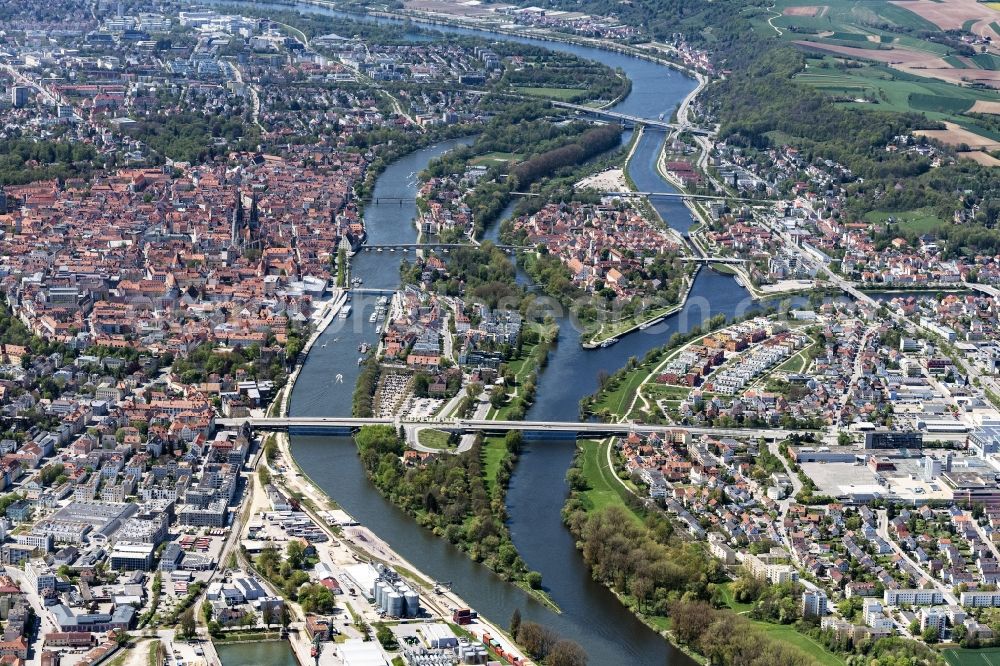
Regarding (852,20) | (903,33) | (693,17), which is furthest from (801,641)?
(693,17)

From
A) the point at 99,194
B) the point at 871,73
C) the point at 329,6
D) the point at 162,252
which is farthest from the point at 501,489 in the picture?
the point at 329,6

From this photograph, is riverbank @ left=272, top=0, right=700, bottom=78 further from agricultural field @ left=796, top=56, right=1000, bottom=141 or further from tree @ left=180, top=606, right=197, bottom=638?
tree @ left=180, top=606, right=197, bottom=638

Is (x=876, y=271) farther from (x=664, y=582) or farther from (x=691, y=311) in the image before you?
(x=664, y=582)

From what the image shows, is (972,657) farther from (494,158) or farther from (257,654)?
(494,158)

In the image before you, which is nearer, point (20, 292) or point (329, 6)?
point (20, 292)

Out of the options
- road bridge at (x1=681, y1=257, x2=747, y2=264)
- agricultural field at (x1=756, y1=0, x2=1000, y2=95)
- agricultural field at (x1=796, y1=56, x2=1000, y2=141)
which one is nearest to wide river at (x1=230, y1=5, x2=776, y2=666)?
road bridge at (x1=681, y1=257, x2=747, y2=264)

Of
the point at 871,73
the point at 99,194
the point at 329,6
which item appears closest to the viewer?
the point at 99,194
